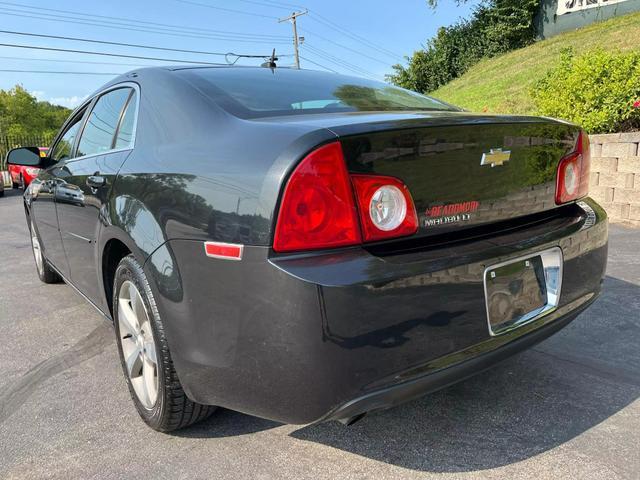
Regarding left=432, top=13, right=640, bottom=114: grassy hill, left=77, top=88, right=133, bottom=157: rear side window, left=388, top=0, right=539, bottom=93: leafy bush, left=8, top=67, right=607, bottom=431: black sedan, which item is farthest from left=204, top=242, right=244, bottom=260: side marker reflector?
left=388, top=0, right=539, bottom=93: leafy bush

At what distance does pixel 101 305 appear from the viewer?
277 centimetres

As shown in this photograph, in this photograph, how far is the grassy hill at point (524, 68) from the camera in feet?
43.6

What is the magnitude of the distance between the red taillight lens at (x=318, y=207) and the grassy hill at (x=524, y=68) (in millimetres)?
10011

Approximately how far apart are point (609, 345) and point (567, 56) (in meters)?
6.40

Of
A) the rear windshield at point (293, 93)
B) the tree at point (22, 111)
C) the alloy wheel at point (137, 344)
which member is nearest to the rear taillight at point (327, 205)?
the rear windshield at point (293, 93)

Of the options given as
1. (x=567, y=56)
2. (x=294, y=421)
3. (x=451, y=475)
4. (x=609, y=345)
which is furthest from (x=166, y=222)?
(x=567, y=56)

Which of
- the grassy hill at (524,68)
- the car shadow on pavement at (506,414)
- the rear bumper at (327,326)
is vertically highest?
the grassy hill at (524,68)

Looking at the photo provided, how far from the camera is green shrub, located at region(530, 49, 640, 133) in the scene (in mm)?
6453

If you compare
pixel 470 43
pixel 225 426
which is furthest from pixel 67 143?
pixel 470 43

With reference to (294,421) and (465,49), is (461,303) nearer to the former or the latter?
(294,421)

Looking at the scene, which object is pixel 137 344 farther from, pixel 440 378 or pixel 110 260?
pixel 440 378

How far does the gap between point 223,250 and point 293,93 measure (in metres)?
1.12

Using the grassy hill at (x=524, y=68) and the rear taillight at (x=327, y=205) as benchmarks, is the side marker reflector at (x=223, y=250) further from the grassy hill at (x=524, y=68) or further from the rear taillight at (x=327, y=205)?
the grassy hill at (x=524, y=68)

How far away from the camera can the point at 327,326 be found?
59.9 inches
